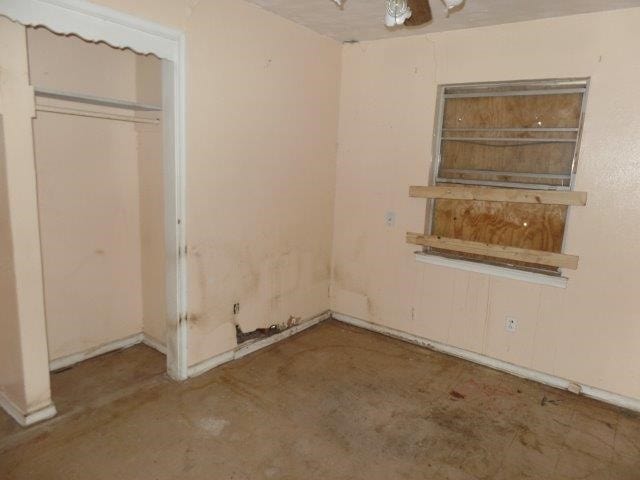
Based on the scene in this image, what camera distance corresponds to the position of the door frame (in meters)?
1.90

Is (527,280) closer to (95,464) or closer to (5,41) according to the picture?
(95,464)

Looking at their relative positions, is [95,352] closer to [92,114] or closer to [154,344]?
[154,344]

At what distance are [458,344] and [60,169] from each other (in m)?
3.03

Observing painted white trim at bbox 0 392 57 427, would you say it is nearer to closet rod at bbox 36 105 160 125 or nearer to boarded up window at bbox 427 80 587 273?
closet rod at bbox 36 105 160 125

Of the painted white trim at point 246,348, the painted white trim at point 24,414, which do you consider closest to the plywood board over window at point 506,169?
the painted white trim at point 246,348

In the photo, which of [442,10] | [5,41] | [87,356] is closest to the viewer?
[5,41]

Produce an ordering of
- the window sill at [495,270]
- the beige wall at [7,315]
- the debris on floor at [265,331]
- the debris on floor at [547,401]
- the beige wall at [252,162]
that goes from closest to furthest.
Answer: the beige wall at [7,315], the beige wall at [252,162], the debris on floor at [547,401], the window sill at [495,270], the debris on floor at [265,331]

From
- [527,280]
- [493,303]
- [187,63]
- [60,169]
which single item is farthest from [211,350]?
[527,280]

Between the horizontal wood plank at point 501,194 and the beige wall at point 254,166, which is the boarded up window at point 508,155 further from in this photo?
the beige wall at point 254,166

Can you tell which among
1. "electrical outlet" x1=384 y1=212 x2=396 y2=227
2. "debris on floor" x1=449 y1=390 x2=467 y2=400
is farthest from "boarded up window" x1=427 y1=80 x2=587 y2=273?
"debris on floor" x1=449 y1=390 x2=467 y2=400

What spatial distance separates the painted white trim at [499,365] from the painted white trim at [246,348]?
12.9 inches

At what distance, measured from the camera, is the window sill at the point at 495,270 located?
2.86 metres

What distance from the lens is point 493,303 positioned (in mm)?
3121

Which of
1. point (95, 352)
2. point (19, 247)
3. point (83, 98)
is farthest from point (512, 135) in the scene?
point (95, 352)
